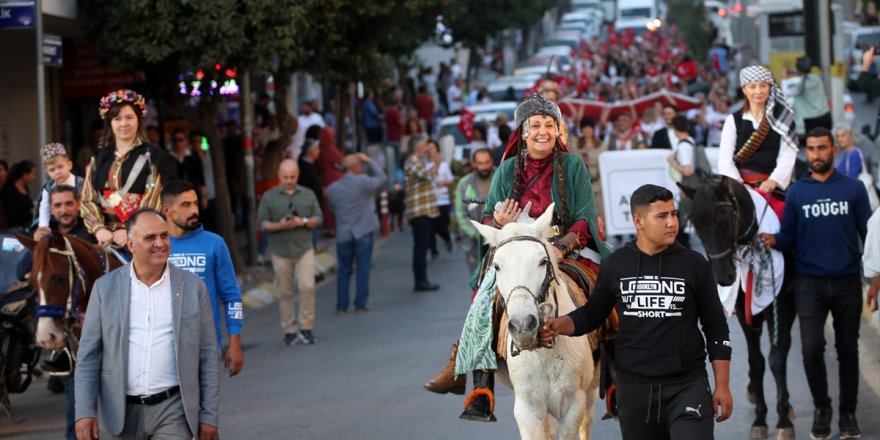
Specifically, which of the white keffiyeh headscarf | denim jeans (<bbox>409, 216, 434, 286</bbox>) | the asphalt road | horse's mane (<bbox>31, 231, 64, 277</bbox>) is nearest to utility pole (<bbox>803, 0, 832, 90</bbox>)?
denim jeans (<bbox>409, 216, 434, 286</bbox>)

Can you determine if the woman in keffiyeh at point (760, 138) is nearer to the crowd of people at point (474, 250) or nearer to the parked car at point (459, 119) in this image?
the crowd of people at point (474, 250)

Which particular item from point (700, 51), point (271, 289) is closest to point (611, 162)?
point (271, 289)

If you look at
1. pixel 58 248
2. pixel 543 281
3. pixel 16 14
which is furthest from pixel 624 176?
pixel 543 281

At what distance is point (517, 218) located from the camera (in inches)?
327

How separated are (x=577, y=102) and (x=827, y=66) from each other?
797 cm

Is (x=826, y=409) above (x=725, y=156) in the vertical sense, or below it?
below

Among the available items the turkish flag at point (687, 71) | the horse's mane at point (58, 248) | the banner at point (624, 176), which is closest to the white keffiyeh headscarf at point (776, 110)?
the horse's mane at point (58, 248)

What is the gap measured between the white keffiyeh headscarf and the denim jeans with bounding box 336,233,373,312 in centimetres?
845

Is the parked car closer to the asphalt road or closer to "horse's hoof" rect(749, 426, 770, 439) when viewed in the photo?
the asphalt road

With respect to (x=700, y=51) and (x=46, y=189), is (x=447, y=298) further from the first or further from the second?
(x=700, y=51)

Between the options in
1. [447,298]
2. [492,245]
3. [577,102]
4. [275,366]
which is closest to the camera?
[492,245]

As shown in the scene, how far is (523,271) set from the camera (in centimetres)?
721

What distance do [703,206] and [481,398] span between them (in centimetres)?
247

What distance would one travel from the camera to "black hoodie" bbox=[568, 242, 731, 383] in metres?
6.75
